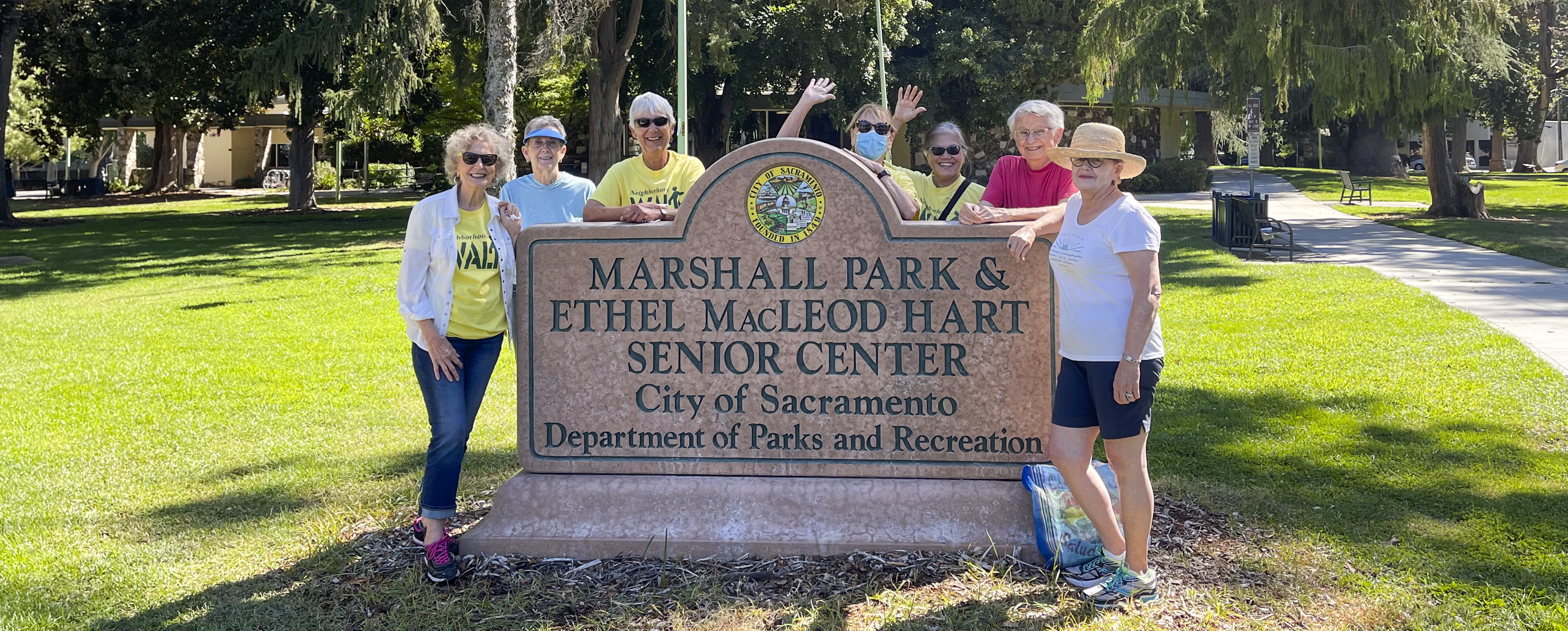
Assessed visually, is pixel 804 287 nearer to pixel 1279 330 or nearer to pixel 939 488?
pixel 939 488

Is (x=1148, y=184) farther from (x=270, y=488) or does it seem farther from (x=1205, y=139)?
(x=270, y=488)

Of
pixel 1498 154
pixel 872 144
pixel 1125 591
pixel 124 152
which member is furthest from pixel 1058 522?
pixel 1498 154

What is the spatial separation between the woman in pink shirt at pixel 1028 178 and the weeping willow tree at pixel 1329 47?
15.3 meters

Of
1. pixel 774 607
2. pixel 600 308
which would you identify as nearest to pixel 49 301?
pixel 600 308

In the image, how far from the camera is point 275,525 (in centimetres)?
493

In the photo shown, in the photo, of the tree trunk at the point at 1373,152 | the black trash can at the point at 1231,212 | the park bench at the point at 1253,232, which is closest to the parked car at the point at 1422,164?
the tree trunk at the point at 1373,152

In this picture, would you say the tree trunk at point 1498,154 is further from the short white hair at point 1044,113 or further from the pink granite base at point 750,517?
the pink granite base at point 750,517

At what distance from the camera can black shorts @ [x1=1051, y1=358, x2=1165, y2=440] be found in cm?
371

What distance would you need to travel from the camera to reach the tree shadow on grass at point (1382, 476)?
446 cm

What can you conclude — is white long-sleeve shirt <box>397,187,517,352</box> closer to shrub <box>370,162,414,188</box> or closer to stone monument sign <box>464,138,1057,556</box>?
stone monument sign <box>464,138,1057,556</box>

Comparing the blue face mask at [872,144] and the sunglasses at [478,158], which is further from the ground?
the blue face mask at [872,144]

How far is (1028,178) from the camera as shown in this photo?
4.63m

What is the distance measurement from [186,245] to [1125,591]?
67.9ft

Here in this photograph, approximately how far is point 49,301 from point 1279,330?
12.5 meters
